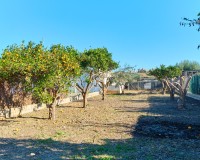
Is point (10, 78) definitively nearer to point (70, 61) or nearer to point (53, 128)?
point (70, 61)

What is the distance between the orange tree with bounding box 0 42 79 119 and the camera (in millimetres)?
12344

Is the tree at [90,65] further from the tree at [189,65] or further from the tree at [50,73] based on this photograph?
the tree at [189,65]

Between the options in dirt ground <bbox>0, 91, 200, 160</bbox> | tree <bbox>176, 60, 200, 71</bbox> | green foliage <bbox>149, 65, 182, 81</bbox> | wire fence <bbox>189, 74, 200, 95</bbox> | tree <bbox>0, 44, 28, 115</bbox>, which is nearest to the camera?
dirt ground <bbox>0, 91, 200, 160</bbox>

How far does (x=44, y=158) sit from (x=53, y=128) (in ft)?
Answer: 13.9

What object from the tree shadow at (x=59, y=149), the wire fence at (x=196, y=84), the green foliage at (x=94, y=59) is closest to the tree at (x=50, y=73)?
the tree shadow at (x=59, y=149)

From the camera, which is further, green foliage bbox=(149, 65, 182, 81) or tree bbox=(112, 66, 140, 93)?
tree bbox=(112, 66, 140, 93)

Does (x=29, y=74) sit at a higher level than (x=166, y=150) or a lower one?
higher

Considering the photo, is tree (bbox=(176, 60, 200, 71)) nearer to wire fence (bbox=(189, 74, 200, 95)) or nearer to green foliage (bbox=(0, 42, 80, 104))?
wire fence (bbox=(189, 74, 200, 95))

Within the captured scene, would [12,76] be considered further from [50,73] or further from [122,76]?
[122,76]

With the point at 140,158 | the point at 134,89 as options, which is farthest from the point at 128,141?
the point at 134,89

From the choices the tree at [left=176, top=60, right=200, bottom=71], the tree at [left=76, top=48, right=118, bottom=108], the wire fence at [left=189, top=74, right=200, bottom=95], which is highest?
the tree at [left=176, top=60, right=200, bottom=71]

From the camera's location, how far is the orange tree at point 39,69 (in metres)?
12.3

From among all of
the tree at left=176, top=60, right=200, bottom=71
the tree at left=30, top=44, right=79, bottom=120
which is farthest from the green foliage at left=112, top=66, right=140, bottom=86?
the tree at left=30, top=44, right=79, bottom=120

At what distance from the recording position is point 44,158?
6.82 meters
